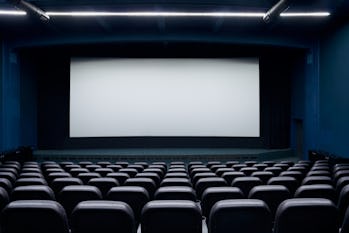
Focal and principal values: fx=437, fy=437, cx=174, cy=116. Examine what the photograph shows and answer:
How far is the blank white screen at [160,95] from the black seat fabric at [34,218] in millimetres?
13012

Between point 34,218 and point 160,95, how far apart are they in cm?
1310

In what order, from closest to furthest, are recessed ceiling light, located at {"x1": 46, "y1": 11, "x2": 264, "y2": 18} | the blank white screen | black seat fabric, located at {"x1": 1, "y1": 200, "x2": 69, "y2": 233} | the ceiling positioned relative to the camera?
1. black seat fabric, located at {"x1": 1, "y1": 200, "x2": 69, "y2": 233}
2. the ceiling
3. recessed ceiling light, located at {"x1": 46, "y1": 11, "x2": 264, "y2": 18}
4. the blank white screen

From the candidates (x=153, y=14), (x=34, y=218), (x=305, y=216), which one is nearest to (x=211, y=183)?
(x=305, y=216)

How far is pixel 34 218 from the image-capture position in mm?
2818

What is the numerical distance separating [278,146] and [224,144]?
203cm

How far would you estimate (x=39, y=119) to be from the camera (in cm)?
1634

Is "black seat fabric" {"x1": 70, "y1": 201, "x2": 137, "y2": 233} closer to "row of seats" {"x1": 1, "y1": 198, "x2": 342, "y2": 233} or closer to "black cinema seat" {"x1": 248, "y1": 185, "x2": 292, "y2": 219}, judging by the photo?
"row of seats" {"x1": 1, "y1": 198, "x2": 342, "y2": 233}

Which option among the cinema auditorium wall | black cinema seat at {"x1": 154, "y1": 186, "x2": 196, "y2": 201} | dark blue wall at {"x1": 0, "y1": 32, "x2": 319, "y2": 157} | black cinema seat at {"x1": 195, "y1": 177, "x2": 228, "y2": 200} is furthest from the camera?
dark blue wall at {"x1": 0, "y1": 32, "x2": 319, "y2": 157}

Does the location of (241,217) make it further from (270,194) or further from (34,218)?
(34,218)

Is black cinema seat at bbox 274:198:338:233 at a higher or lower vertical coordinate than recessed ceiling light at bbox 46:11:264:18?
lower

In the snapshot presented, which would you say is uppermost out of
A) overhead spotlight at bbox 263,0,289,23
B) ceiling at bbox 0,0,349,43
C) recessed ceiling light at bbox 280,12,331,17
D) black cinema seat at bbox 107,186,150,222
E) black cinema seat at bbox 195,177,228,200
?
ceiling at bbox 0,0,349,43

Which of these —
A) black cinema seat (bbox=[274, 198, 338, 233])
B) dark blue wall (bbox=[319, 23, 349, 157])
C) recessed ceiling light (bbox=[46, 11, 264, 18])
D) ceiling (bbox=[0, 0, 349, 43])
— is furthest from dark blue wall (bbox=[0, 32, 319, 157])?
black cinema seat (bbox=[274, 198, 338, 233])

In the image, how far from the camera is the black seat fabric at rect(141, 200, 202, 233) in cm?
291

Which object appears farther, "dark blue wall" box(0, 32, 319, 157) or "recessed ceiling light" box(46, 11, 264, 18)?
"dark blue wall" box(0, 32, 319, 157)
